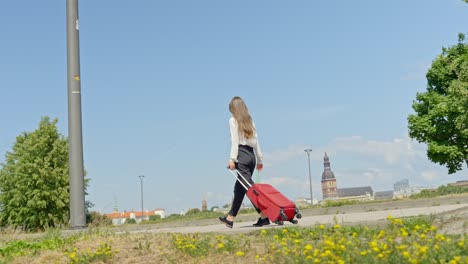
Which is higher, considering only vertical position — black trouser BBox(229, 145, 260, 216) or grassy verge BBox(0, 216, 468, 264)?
black trouser BBox(229, 145, 260, 216)

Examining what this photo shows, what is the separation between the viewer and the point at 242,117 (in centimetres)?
952

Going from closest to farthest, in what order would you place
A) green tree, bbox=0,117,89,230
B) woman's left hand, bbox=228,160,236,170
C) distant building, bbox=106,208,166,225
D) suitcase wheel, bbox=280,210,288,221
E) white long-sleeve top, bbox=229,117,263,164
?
suitcase wheel, bbox=280,210,288,221 → woman's left hand, bbox=228,160,236,170 → white long-sleeve top, bbox=229,117,263,164 → green tree, bbox=0,117,89,230 → distant building, bbox=106,208,166,225

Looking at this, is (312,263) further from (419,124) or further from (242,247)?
(419,124)

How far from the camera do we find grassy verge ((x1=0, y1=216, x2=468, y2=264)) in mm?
5435

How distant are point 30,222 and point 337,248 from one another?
31.3 meters

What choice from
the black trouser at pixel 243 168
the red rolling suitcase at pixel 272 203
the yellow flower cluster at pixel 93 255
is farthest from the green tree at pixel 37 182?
the yellow flower cluster at pixel 93 255

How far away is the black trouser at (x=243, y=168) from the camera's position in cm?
947

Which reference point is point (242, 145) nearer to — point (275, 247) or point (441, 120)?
point (275, 247)

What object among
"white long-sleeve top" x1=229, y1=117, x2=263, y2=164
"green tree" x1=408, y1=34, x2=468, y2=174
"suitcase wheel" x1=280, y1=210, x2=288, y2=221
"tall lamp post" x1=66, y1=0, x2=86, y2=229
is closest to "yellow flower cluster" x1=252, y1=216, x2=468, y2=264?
"suitcase wheel" x1=280, y1=210, x2=288, y2=221

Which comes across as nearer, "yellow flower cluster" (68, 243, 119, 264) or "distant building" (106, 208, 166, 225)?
"yellow flower cluster" (68, 243, 119, 264)

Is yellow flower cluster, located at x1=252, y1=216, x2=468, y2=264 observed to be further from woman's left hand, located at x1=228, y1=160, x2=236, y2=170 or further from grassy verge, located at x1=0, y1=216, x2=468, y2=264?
woman's left hand, located at x1=228, y1=160, x2=236, y2=170

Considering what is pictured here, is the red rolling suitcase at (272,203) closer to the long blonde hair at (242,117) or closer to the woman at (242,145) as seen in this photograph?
the woman at (242,145)

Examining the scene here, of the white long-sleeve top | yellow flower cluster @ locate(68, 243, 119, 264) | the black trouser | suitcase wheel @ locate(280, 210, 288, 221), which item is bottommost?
yellow flower cluster @ locate(68, 243, 119, 264)

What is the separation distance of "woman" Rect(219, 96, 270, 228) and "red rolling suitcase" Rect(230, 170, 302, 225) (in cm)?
24
